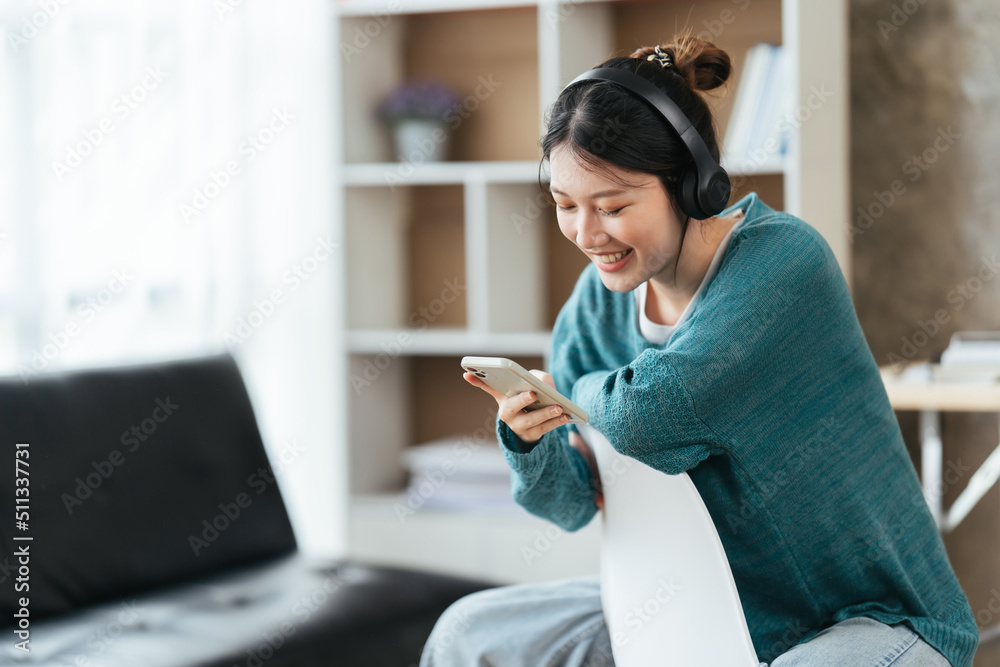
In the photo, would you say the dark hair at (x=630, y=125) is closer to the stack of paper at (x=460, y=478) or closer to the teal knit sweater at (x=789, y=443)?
the teal knit sweater at (x=789, y=443)

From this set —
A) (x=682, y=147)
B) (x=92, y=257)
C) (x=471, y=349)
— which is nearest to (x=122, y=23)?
(x=92, y=257)

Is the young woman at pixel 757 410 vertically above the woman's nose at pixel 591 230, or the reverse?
the woman's nose at pixel 591 230

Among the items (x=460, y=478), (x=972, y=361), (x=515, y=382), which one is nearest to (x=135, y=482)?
(x=460, y=478)

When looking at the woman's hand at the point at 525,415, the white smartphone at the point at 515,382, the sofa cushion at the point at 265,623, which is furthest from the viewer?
the sofa cushion at the point at 265,623

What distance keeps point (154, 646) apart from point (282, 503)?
53 centimetres

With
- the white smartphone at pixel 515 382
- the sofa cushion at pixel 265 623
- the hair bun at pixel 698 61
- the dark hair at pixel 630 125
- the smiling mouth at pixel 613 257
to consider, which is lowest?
the sofa cushion at pixel 265 623

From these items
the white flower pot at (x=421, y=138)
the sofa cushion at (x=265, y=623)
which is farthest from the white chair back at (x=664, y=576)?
the white flower pot at (x=421, y=138)

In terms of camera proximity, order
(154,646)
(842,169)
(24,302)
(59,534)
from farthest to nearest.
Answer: (842,169), (24,302), (59,534), (154,646)

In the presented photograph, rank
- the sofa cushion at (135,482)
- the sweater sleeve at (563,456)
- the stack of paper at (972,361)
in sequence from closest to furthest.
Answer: the sweater sleeve at (563,456) → the sofa cushion at (135,482) → the stack of paper at (972,361)

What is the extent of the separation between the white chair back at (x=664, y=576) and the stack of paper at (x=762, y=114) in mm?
1079

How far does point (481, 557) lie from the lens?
226cm

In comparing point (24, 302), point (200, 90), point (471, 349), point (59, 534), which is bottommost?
point (59, 534)

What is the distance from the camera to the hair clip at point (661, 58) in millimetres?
1095

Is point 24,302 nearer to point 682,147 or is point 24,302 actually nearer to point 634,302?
point 634,302
